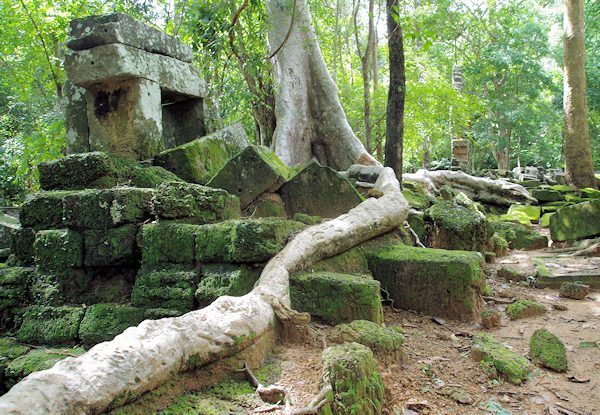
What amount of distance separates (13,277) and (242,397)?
2.31m

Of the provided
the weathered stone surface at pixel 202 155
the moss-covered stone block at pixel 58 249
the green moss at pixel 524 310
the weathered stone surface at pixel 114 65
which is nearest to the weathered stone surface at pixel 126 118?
the weathered stone surface at pixel 114 65

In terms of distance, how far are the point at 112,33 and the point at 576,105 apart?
11.0 m

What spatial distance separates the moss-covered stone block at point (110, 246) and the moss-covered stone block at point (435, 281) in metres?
1.88

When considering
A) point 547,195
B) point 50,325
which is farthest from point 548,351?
point 547,195

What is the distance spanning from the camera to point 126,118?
425cm

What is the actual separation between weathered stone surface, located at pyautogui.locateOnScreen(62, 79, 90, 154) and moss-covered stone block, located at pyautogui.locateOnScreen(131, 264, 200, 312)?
2.19 meters

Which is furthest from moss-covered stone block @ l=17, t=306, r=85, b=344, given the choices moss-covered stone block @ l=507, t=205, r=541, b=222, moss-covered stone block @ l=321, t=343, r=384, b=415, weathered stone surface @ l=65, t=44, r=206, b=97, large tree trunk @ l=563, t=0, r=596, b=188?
large tree trunk @ l=563, t=0, r=596, b=188

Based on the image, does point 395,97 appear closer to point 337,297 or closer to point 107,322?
point 337,297

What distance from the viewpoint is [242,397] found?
1.90m

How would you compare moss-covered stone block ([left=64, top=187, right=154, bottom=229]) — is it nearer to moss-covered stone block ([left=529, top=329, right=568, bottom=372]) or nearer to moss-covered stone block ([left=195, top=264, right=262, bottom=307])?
moss-covered stone block ([left=195, top=264, right=262, bottom=307])

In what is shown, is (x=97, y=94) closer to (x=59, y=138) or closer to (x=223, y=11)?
(x=223, y=11)

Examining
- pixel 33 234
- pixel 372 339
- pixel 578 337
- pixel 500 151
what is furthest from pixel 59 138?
pixel 500 151

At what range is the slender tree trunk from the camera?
5910mm

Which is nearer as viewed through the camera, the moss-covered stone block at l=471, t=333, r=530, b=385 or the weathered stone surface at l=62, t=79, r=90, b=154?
the moss-covered stone block at l=471, t=333, r=530, b=385
